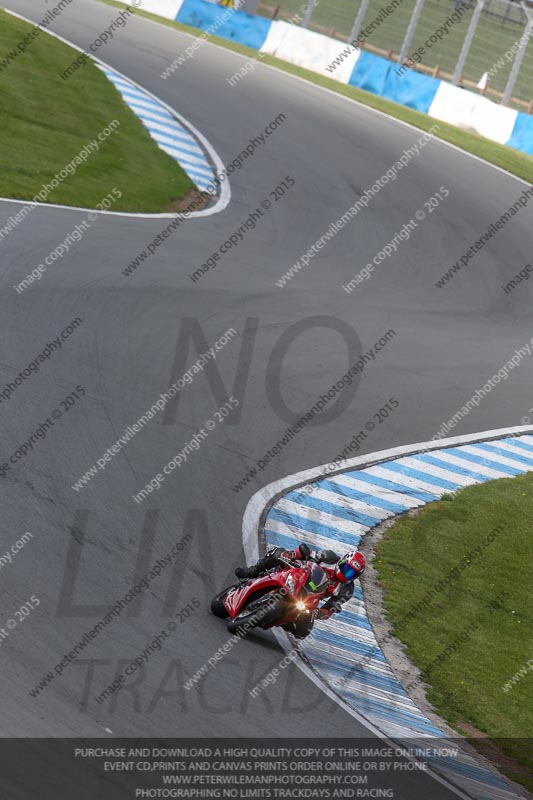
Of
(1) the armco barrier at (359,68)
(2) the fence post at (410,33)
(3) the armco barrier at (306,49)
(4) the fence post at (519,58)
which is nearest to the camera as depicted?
(4) the fence post at (519,58)

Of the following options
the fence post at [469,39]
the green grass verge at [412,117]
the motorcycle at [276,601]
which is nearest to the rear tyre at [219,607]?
the motorcycle at [276,601]

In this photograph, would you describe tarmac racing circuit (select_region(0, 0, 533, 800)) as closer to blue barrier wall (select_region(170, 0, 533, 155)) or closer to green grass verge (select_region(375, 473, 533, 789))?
green grass verge (select_region(375, 473, 533, 789))

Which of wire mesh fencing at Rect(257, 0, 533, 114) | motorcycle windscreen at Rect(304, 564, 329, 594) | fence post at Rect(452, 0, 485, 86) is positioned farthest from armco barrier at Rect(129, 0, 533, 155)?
motorcycle windscreen at Rect(304, 564, 329, 594)

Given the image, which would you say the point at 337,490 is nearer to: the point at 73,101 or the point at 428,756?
the point at 428,756

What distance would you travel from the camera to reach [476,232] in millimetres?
25469

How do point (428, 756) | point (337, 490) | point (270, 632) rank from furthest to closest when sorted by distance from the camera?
point (337, 490), point (270, 632), point (428, 756)

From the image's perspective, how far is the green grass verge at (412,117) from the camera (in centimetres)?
3312

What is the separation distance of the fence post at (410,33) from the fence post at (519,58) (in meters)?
3.78

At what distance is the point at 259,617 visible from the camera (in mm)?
9617

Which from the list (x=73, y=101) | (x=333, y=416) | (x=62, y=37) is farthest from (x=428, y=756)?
(x=62, y=37)

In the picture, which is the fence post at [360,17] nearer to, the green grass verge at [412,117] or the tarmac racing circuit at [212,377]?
the green grass verge at [412,117]

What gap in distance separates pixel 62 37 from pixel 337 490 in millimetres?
22088

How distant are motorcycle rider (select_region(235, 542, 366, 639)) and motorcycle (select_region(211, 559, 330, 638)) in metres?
0.02

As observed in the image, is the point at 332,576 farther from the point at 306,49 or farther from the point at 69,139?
the point at 306,49
